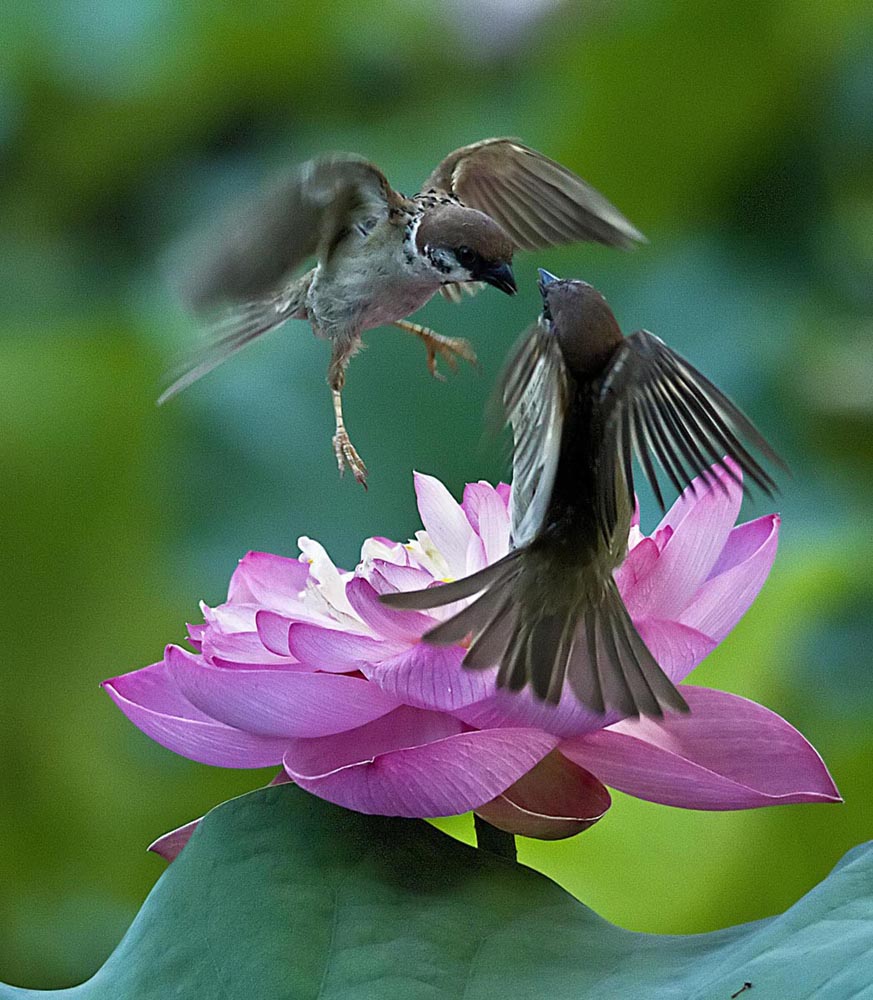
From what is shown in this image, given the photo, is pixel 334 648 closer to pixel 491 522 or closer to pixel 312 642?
pixel 312 642

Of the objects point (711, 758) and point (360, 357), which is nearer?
point (711, 758)

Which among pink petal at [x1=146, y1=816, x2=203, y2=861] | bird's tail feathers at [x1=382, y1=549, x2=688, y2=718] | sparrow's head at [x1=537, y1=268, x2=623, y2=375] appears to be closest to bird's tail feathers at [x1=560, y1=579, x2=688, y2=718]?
bird's tail feathers at [x1=382, y1=549, x2=688, y2=718]

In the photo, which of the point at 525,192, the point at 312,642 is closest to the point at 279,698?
the point at 312,642

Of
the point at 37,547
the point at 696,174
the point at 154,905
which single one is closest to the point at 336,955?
the point at 154,905

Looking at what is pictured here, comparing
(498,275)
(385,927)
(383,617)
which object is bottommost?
(385,927)

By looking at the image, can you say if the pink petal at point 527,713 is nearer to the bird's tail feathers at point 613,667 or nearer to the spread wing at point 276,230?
the bird's tail feathers at point 613,667

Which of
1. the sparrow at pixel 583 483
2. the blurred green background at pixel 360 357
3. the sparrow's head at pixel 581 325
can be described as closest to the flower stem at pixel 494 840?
the sparrow at pixel 583 483
